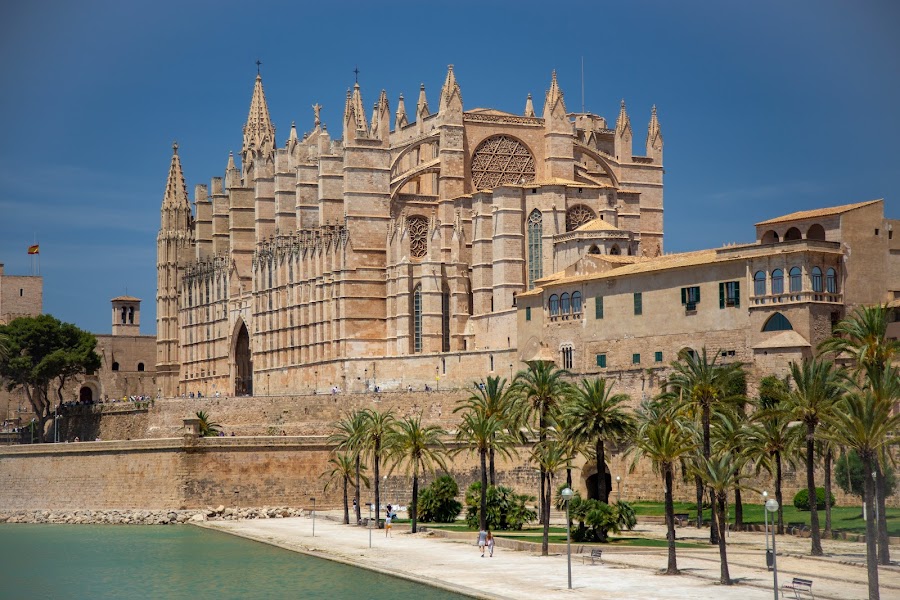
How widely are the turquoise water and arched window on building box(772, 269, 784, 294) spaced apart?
18891 millimetres

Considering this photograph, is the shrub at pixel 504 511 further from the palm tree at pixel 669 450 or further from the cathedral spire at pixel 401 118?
the cathedral spire at pixel 401 118

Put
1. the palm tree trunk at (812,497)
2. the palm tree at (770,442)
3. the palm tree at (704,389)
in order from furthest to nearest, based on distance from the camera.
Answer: the palm tree at (770,442)
the palm tree at (704,389)
the palm tree trunk at (812,497)

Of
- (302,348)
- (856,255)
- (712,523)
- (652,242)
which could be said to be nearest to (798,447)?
(712,523)

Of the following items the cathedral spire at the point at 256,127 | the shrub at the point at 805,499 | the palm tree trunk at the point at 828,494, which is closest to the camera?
the palm tree trunk at the point at 828,494

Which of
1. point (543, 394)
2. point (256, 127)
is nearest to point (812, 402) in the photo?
point (543, 394)

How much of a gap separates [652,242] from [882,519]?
42307mm

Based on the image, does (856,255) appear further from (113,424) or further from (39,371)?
(39,371)

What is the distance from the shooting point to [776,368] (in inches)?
2104

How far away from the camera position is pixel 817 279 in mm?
53812

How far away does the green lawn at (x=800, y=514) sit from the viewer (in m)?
45.0

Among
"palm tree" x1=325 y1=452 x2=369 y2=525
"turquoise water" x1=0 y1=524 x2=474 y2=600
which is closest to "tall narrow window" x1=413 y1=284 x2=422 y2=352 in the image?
"palm tree" x1=325 y1=452 x2=369 y2=525

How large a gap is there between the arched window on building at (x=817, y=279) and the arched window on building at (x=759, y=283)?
6.12 feet

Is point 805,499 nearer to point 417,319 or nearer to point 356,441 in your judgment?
point 356,441

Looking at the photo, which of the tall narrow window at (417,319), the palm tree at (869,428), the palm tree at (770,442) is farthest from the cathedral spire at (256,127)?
the palm tree at (869,428)
